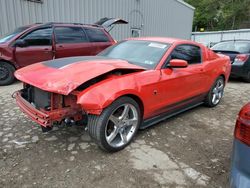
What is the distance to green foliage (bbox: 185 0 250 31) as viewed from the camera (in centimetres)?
3571

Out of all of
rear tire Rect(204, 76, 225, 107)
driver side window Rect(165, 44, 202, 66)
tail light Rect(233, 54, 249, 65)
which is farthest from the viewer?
tail light Rect(233, 54, 249, 65)

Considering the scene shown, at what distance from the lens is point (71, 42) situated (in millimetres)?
7129

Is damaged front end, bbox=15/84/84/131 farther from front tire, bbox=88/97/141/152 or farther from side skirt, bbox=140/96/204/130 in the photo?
side skirt, bbox=140/96/204/130

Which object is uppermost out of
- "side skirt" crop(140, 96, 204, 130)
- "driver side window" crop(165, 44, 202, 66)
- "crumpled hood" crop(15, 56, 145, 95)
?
"driver side window" crop(165, 44, 202, 66)

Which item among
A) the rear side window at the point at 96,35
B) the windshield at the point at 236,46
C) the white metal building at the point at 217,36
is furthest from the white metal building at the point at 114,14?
the windshield at the point at 236,46

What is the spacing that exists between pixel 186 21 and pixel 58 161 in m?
18.3

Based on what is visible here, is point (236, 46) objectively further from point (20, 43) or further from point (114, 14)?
point (20, 43)

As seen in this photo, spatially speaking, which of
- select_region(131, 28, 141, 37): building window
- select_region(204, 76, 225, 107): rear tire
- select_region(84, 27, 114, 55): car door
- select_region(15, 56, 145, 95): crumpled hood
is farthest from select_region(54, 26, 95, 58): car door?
select_region(131, 28, 141, 37): building window

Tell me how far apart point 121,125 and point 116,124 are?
0.10m

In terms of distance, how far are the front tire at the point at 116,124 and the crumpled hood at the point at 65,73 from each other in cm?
45

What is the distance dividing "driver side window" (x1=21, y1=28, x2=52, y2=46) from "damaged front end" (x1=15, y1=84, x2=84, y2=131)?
397cm

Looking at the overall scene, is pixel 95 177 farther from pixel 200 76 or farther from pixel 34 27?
pixel 34 27

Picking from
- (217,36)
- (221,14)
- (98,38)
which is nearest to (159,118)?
(98,38)

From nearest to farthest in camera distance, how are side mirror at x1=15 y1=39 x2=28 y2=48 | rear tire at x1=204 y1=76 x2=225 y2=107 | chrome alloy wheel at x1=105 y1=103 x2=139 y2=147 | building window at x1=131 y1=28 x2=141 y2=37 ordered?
chrome alloy wheel at x1=105 y1=103 x2=139 y2=147
rear tire at x1=204 y1=76 x2=225 y2=107
side mirror at x1=15 y1=39 x2=28 y2=48
building window at x1=131 y1=28 x2=141 y2=37
